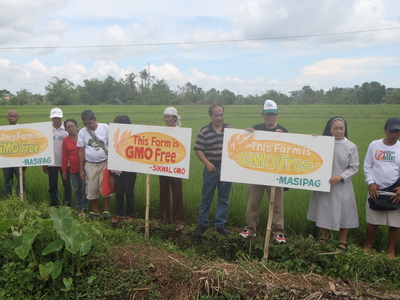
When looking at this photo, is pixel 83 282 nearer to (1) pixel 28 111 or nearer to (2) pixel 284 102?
(2) pixel 284 102

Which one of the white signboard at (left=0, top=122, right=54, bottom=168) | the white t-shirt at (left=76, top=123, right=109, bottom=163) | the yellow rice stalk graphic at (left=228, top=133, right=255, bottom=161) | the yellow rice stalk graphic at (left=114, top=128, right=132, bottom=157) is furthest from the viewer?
the white signboard at (left=0, top=122, right=54, bottom=168)

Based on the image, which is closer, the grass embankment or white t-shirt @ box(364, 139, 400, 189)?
the grass embankment

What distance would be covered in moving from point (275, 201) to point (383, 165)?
1340 millimetres

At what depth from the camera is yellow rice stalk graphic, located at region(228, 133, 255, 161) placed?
4.33 m

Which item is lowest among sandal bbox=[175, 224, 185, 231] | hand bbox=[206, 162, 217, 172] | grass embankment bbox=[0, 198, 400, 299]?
sandal bbox=[175, 224, 185, 231]

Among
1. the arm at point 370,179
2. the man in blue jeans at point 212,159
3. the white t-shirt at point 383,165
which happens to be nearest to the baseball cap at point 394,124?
the white t-shirt at point 383,165

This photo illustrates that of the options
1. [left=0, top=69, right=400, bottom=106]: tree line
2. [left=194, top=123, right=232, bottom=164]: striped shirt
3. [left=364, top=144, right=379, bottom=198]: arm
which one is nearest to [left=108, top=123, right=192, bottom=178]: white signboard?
[left=194, top=123, right=232, bottom=164]: striped shirt

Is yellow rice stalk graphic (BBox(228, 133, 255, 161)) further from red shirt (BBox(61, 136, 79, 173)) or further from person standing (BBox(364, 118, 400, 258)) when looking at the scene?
red shirt (BBox(61, 136, 79, 173))

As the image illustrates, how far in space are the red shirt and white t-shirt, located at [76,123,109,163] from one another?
0.33 meters

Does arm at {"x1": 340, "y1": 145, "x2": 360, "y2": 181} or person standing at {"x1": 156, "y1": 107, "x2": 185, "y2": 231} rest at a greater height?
arm at {"x1": 340, "y1": 145, "x2": 360, "y2": 181}

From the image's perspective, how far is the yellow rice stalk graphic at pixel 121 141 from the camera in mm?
5027

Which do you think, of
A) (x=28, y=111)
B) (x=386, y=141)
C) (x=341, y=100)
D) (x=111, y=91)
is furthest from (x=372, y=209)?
(x=28, y=111)

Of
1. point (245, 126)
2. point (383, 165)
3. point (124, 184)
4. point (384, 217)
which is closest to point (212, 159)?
point (124, 184)

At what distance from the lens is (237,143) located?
4352mm
